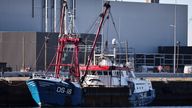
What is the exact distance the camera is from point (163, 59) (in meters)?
131

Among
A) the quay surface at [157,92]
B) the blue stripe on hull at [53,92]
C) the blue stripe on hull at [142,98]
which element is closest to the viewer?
the blue stripe on hull at [53,92]

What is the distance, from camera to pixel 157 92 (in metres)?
82.5

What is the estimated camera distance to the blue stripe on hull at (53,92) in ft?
212

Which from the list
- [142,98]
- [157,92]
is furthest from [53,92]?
[157,92]

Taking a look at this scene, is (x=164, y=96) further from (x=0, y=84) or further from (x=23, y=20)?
(x=23, y=20)

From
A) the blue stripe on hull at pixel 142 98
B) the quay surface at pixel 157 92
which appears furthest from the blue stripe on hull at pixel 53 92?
the blue stripe on hull at pixel 142 98

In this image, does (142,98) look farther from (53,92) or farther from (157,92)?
(53,92)

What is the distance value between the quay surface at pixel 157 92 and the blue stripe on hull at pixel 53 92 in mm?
6435

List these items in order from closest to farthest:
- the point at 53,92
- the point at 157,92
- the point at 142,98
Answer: the point at 53,92 < the point at 142,98 < the point at 157,92

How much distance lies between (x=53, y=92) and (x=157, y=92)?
20170mm

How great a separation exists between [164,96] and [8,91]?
18630 millimetres

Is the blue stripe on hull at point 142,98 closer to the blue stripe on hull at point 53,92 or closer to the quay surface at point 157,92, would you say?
the quay surface at point 157,92

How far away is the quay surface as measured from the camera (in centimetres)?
7224

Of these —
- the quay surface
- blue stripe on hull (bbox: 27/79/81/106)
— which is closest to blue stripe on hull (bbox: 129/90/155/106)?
the quay surface
